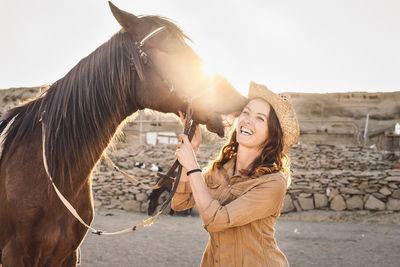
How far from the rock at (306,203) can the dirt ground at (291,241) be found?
0.25 m

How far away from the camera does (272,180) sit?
66.0 inches

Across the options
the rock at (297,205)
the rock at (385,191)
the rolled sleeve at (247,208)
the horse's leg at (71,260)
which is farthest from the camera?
the rock at (297,205)

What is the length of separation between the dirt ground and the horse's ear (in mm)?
4404

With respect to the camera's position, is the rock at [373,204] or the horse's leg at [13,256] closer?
the horse's leg at [13,256]

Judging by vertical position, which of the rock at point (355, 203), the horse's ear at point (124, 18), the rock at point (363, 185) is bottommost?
the rock at point (355, 203)

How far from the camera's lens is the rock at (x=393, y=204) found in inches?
345

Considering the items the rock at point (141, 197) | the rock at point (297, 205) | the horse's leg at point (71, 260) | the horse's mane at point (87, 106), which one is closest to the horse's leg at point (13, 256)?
the horse's leg at point (71, 260)

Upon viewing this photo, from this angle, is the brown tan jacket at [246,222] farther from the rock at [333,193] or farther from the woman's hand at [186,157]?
the rock at [333,193]

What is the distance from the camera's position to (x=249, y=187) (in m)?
1.68

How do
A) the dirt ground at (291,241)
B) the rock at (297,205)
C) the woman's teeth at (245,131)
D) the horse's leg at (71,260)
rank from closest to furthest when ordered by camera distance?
the woman's teeth at (245,131) → the horse's leg at (71,260) → the dirt ground at (291,241) → the rock at (297,205)

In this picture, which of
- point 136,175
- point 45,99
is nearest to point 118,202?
point 136,175

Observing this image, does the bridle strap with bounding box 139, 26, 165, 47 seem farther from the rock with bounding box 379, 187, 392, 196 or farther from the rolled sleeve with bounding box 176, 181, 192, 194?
the rock with bounding box 379, 187, 392, 196

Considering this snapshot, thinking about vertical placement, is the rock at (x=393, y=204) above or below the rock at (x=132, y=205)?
above

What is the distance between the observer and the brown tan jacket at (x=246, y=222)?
1.55 m
